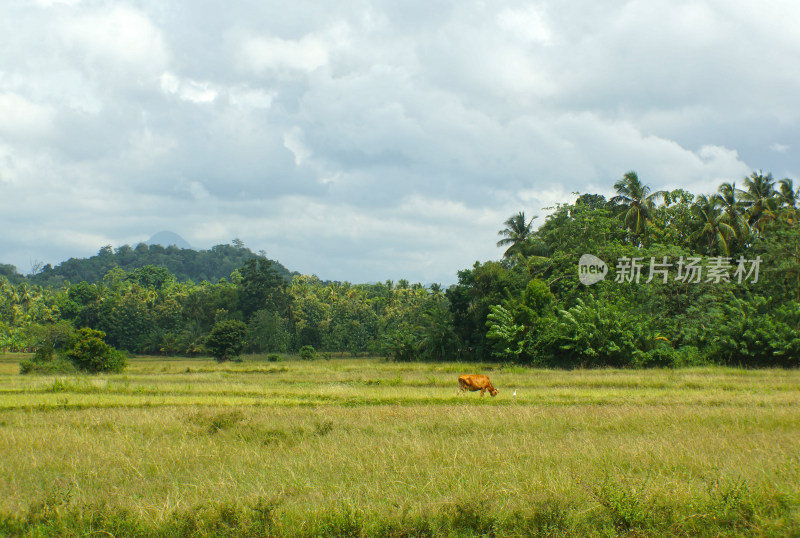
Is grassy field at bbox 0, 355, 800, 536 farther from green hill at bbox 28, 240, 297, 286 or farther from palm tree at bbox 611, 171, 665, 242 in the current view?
green hill at bbox 28, 240, 297, 286

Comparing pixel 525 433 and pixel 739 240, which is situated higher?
pixel 739 240

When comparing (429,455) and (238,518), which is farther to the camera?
(429,455)

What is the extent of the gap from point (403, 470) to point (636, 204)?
4249 cm

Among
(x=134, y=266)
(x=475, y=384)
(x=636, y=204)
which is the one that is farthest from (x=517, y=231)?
(x=134, y=266)

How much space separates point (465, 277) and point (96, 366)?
27200 millimetres

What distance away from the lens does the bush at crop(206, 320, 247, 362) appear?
4931 cm

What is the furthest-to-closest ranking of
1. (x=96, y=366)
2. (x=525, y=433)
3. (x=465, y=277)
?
(x=465, y=277) < (x=96, y=366) < (x=525, y=433)

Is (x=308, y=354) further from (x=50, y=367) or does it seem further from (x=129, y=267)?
(x=129, y=267)

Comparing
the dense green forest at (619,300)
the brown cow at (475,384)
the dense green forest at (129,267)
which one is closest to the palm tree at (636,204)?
the dense green forest at (619,300)

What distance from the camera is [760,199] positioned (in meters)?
44.0

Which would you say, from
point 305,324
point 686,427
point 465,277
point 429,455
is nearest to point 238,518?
point 429,455

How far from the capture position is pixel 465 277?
46281 millimetres

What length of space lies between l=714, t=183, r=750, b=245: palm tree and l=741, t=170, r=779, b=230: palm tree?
683mm

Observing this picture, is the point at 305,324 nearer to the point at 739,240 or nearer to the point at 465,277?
the point at 465,277
